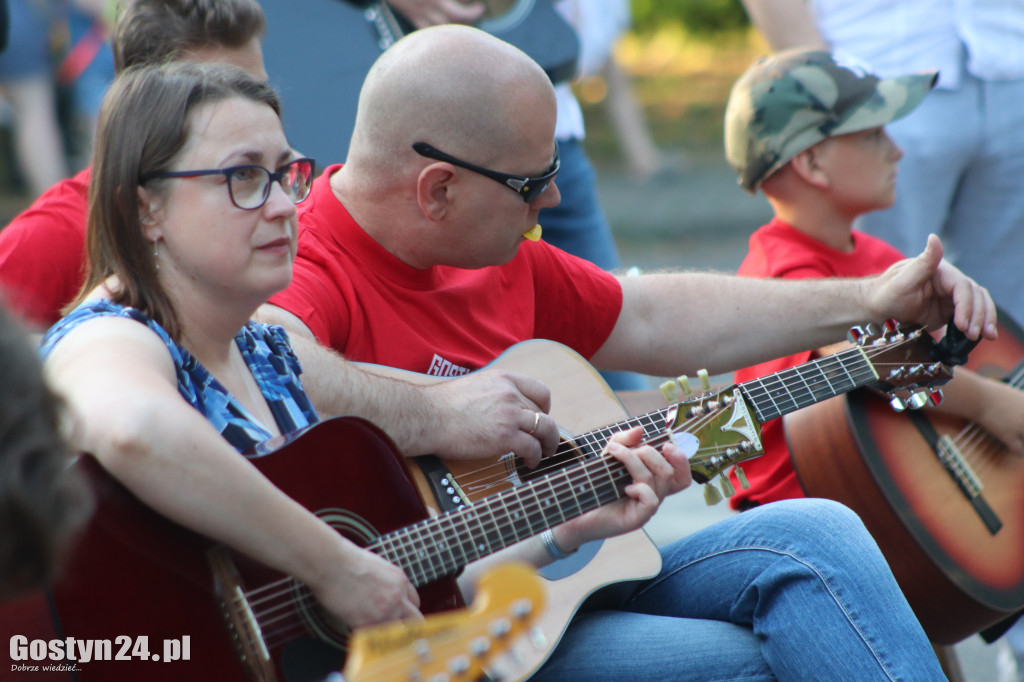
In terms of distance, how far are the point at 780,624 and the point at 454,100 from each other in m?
1.19

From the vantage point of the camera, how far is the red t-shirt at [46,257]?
229 centimetres

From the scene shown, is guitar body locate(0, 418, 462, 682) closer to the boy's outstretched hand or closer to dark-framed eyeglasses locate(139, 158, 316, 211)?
dark-framed eyeglasses locate(139, 158, 316, 211)

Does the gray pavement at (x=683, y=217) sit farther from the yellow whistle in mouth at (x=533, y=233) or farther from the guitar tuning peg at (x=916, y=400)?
the yellow whistle in mouth at (x=533, y=233)

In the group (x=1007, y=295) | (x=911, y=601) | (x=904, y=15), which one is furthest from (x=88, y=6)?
(x=911, y=601)

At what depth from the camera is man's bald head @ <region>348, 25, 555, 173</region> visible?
219 cm

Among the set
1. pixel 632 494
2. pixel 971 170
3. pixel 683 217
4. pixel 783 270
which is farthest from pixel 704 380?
pixel 683 217

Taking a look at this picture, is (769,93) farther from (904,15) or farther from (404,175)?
(404,175)

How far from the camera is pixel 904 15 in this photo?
3445mm

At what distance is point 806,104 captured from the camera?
2887 mm

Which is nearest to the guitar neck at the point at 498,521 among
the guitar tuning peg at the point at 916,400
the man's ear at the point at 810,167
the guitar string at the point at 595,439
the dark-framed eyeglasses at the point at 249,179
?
the guitar string at the point at 595,439

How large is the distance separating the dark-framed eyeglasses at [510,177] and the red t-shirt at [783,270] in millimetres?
725

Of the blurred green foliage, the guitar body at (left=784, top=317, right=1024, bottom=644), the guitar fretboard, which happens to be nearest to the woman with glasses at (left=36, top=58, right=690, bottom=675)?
the guitar fretboard

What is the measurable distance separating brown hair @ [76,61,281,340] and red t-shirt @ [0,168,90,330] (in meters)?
0.68

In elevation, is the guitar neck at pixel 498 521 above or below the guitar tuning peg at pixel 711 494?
above
